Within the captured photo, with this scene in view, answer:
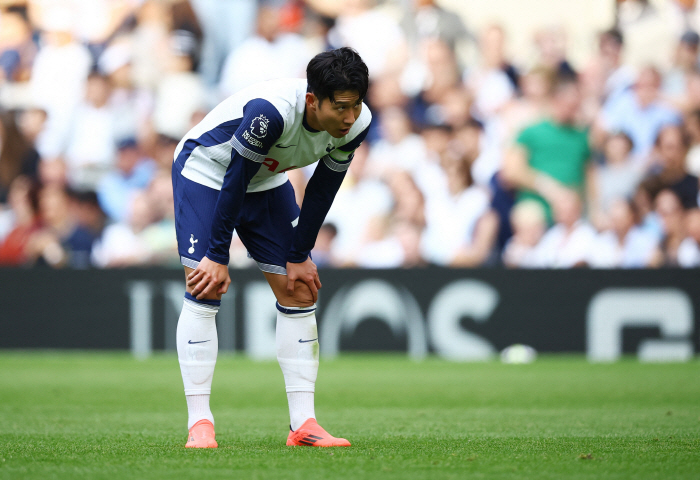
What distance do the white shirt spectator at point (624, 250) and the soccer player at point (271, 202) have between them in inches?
282

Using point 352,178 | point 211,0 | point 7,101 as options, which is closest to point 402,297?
point 352,178

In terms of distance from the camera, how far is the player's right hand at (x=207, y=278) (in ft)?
12.8

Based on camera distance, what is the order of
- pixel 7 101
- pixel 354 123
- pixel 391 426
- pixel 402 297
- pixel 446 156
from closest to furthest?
pixel 354 123
pixel 391 426
pixel 402 297
pixel 446 156
pixel 7 101

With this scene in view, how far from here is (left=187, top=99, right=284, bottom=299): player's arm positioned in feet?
12.4

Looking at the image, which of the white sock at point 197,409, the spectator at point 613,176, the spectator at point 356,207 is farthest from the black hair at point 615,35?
the white sock at point 197,409

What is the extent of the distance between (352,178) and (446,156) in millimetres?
1262

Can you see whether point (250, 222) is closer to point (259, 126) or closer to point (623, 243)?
point (259, 126)

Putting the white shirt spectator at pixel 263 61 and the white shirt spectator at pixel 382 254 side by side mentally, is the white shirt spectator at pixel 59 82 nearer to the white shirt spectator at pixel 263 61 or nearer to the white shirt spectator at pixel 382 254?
the white shirt spectator at pixel 263 61

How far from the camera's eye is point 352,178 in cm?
1184

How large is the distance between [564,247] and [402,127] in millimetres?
2630

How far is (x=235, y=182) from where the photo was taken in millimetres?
3832

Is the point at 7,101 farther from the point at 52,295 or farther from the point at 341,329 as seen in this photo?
the point at 341,329

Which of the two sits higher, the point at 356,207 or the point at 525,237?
the point at 356,207

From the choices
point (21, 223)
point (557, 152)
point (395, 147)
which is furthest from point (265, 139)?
point (21, 223)
